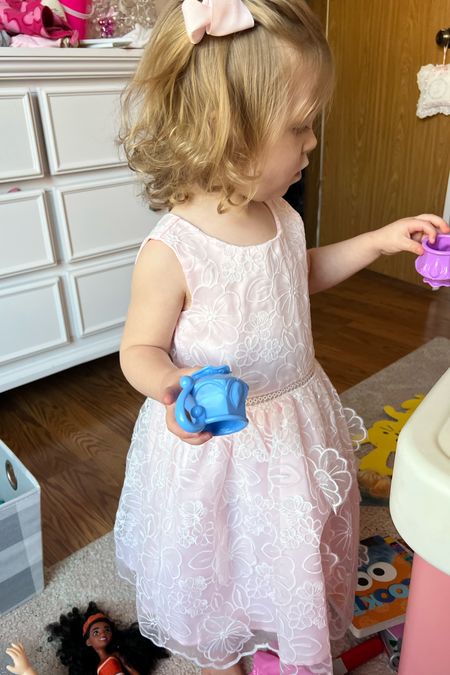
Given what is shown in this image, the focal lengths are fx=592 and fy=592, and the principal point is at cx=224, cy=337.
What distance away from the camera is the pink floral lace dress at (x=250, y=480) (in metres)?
0.69

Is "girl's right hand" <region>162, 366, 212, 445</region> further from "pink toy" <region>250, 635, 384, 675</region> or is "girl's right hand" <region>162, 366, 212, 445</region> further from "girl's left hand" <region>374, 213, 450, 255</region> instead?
"pink toy" <region>250, 635, 384, 675</region>

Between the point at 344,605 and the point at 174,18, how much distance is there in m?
0.78

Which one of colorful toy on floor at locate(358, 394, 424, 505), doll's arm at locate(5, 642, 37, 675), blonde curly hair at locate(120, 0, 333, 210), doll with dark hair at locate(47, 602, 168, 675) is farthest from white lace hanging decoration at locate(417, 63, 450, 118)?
doll's arm at locate(5, 642, 37, 675)

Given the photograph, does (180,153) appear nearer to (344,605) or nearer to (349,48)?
(344,605)

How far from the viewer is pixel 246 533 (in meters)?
0.74

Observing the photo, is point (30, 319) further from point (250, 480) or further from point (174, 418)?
point (174, 418)

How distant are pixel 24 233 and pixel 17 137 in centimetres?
20

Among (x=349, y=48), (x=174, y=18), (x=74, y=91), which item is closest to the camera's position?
(x=174, y=18)

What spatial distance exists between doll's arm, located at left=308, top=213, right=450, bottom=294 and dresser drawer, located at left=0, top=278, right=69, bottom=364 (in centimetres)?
76

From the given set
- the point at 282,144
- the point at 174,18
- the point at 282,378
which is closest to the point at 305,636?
the point at 282,378

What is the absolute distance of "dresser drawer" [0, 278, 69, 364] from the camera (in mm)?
1360

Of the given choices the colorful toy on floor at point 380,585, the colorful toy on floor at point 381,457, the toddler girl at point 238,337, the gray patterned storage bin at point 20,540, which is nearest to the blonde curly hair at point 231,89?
the toddler girl at point 238,337

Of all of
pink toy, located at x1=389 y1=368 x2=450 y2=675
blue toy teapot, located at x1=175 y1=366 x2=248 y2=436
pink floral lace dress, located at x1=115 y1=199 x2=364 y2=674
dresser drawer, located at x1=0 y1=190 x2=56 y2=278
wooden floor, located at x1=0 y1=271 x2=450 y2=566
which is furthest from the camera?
dresser drawer, located at x1=0 y1=190 x2=56 y2=278

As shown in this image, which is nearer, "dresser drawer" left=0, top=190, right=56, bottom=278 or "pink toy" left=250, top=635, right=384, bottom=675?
"pink toy" left=250, top=635, right=384, bottom=675
